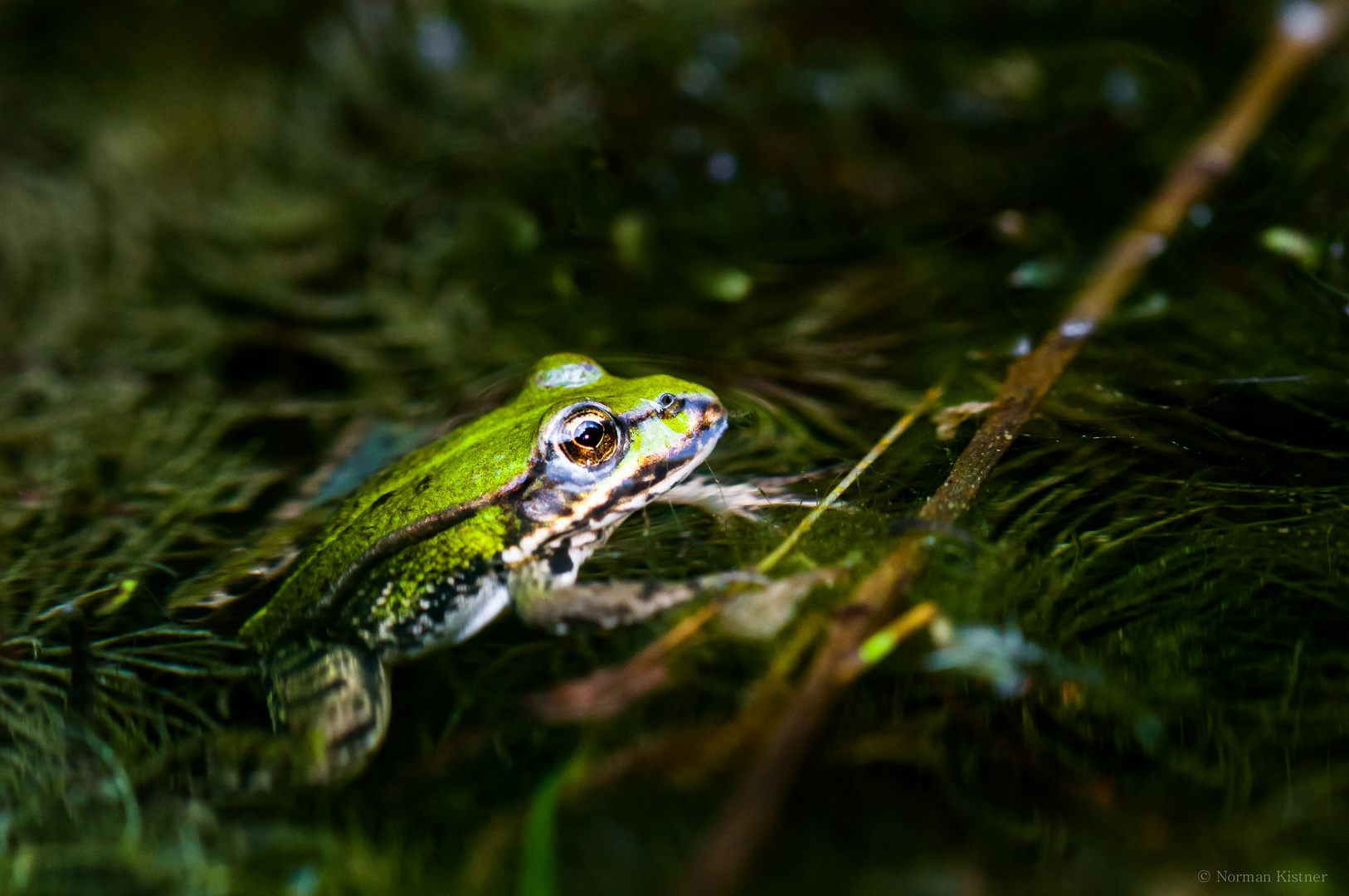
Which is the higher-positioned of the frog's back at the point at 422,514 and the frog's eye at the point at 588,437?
the frog's eye at the point at 588,437

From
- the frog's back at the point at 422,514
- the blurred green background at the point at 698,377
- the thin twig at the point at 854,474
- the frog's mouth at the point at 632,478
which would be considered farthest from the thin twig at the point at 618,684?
the frog's back at the point at 422,514

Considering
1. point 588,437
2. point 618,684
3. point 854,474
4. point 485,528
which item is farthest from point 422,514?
point 854,474

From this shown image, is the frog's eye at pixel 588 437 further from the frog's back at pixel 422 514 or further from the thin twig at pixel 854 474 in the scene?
the thin twig at pixel 854 474

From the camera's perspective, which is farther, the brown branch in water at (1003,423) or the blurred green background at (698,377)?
the blurred green background at (698,377)

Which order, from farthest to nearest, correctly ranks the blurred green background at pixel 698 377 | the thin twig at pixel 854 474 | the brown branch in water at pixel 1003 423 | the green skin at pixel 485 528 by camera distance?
the green skin at pixel 485 528 < the thin twig at pixel 854 474 < the blurred green background at pixel 698 377 < the brown branch in water at pixel 1003 423

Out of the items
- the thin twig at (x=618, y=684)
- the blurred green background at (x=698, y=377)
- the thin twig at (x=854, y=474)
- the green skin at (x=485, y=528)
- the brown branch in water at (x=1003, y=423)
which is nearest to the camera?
the brown branch in water at (x=1003, y=423)

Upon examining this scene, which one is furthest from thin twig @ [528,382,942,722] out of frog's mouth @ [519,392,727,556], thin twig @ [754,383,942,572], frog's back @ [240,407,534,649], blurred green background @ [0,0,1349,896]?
frog's back @ [240,407,534,649]
